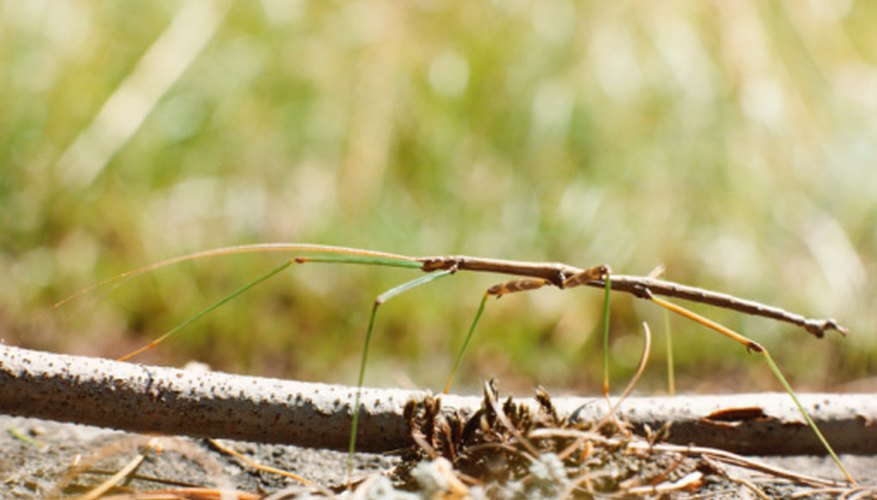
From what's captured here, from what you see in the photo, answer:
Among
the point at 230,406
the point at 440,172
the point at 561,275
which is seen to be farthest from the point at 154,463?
the point at 440,172

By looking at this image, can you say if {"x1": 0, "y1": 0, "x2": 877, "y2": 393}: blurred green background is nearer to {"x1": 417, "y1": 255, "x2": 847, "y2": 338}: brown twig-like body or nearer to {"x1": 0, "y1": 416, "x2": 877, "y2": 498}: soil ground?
{"x1": 0, "y1": 416, "x2": 877, "y2": 498}: soil ground

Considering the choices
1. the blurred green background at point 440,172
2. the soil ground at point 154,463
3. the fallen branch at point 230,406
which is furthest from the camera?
the blurred green background at point 440,172

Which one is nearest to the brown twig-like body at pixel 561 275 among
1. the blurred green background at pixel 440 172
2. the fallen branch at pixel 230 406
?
the fallen branch at pixel 230 406

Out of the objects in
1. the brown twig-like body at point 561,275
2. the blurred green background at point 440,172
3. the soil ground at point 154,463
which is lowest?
the soil ground at point 154,463

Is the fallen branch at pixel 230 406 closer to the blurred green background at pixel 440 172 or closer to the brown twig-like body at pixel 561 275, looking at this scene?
the brown twig-like body at pixel 561 275

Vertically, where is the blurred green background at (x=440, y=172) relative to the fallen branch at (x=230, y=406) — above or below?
above

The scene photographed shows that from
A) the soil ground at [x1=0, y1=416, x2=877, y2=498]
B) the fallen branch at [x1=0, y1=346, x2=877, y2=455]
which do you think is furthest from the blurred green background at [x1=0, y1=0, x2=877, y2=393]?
the fallen branch at [x1=0, y1=346, x2=877, y2=455]

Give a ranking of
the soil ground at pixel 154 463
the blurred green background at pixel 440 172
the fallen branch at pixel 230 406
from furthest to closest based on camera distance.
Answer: the blurred green background at pixel 440 172, the soil ground at pixel 154 463, the fallen branch at pixel 230 406

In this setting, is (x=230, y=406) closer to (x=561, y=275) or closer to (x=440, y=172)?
(x=561, y=275)
